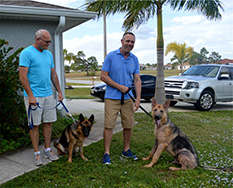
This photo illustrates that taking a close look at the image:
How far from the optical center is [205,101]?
11.0 metres

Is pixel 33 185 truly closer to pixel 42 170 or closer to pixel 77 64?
pixel 42 170

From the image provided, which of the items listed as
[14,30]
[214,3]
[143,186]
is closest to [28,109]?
[143,186]

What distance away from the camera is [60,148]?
15.2 feet

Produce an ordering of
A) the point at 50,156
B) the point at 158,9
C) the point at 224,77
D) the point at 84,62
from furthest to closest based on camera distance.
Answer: the point at 84,62 → the point at 224,77 → the point at 158,9 → the point at 50,156

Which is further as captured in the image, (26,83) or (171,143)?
(171,143)

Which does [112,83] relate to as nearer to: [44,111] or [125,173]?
[44,111]

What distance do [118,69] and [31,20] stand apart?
12.5ft

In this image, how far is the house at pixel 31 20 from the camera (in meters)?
6.36

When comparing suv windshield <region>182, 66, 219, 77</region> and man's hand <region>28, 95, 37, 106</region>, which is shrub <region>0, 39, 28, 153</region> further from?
suv windshield <region>182, 66, 219, 77</region>

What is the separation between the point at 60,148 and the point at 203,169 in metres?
2.44

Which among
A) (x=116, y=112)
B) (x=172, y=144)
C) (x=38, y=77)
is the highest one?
(x=38, y=77)

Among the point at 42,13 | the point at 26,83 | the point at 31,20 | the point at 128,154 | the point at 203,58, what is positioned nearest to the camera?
the point at 26,83

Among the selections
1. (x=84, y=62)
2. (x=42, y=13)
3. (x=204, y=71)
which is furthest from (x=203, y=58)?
(x=42, y=13)

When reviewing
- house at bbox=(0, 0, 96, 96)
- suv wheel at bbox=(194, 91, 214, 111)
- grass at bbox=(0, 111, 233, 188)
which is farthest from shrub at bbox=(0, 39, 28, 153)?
suv wheel at bbox=(194, 91, 214, 111)
